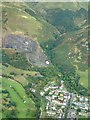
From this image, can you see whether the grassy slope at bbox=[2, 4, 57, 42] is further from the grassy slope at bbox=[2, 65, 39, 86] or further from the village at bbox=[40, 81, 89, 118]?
the village at bbox=[40, 81, 89, 118]

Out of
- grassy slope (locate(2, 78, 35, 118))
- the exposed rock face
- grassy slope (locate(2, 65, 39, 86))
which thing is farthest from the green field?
grassy slope (locate(2, 78, 35, 118))

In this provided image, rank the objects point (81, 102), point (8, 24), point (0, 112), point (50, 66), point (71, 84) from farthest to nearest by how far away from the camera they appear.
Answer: point (8, 24) → point (50, 66) → point (71, 84) → point (81, 102) → point (0, 112)

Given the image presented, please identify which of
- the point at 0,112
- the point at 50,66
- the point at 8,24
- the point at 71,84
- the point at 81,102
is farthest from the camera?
the point at 8,24

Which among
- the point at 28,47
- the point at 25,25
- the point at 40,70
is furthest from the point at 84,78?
the point at 25,25

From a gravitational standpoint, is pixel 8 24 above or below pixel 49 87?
above

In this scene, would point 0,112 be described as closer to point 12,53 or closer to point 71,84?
point 71,84

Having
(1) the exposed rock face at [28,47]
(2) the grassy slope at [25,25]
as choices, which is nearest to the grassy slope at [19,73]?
(1) the exposed rock face at [28,47]

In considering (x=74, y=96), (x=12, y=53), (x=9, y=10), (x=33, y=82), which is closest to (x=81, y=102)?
(x=74, y=96)

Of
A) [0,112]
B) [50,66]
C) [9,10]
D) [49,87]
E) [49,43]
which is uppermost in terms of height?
[9,10]

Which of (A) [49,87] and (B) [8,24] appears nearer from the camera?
(A) [49,87]
